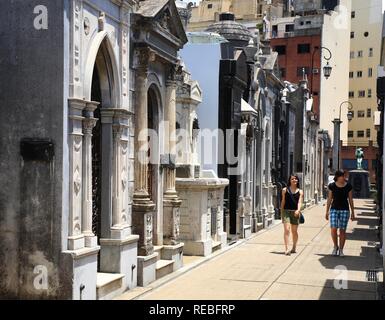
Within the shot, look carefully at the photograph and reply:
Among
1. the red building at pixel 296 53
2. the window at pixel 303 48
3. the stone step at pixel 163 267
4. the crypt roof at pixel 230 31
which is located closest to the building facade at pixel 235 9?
the red building at pixel 296 53

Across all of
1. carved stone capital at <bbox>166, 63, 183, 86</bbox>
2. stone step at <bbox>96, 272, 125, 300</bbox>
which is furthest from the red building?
stone step at <bbox>96, 272, 125, 300</bbox>

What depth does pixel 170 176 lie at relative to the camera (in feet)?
39.9

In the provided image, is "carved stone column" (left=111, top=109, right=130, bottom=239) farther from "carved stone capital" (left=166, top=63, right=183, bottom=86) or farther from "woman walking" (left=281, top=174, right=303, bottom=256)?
"woman walking" (left=281, top=174, right=303, bottom=256)

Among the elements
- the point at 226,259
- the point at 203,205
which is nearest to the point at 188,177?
the point at 203,205

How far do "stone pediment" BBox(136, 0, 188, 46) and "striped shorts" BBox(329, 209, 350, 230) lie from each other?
470 cm

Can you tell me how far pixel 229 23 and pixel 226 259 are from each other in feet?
28.5

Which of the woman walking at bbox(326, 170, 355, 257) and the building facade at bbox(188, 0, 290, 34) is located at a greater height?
the building facade at bbox(188, 0, 290, 34)

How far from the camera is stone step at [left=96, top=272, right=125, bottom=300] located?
8.88 meters

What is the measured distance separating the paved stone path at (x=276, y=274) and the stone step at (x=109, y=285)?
419 mm

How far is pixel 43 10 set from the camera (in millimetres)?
7879

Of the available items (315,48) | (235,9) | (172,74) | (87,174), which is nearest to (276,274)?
(172,74)

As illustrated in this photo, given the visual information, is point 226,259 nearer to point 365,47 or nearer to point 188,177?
point 188,177

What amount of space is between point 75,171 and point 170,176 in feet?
13.4

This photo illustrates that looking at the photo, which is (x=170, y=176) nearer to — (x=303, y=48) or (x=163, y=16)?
(x=163, y=16)
